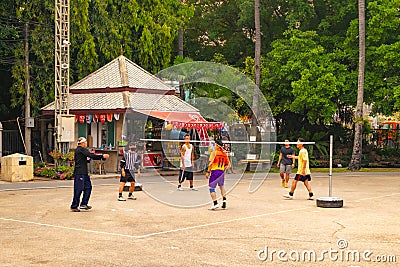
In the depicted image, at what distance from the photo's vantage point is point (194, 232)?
12.9 metres

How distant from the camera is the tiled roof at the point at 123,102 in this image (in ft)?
98.7

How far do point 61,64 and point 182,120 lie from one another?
20.3ft

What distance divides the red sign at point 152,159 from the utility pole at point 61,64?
444 centimetres

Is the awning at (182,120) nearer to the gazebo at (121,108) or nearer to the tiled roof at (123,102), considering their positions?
the gazebo at (121,108)

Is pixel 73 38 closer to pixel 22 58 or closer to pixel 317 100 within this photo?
pixel 22 58

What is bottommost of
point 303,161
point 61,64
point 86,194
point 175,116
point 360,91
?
point 86,194

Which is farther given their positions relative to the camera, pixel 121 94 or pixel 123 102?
pixel 121 94

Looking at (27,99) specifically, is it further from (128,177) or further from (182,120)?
(128,177)

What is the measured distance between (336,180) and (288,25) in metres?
14.1

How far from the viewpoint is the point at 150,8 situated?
1473 inches

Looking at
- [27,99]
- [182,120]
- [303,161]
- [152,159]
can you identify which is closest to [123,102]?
[182,120]

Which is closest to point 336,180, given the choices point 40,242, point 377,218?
point 377,218

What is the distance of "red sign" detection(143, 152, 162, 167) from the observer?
3119 centimetres

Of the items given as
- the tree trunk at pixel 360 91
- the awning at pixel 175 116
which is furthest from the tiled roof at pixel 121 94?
the tree trunk at pixel 360 91
